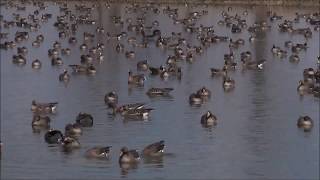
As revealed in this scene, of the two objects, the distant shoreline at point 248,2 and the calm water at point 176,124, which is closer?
the calm water at point 176,124

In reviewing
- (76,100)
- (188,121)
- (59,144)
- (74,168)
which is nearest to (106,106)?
(76,100)

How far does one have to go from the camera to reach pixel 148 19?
80875 mm

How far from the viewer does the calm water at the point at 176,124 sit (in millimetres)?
27984

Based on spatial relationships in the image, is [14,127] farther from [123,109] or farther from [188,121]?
[188,121]

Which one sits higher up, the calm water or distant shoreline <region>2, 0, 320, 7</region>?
distant shoreline <region>2, 0, 320, 7</region>

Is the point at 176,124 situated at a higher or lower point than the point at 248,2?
lower

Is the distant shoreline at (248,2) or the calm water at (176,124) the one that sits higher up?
the distant shoreline at (248,2)

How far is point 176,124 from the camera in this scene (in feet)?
114

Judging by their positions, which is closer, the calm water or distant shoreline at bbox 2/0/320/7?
the calm water

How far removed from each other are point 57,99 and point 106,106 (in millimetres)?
2890

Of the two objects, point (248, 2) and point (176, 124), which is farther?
point (248, 2)

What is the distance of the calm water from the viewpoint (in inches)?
1102

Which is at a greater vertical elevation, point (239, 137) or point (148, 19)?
point (148, 19)

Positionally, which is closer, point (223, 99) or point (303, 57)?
point (223, 99)
